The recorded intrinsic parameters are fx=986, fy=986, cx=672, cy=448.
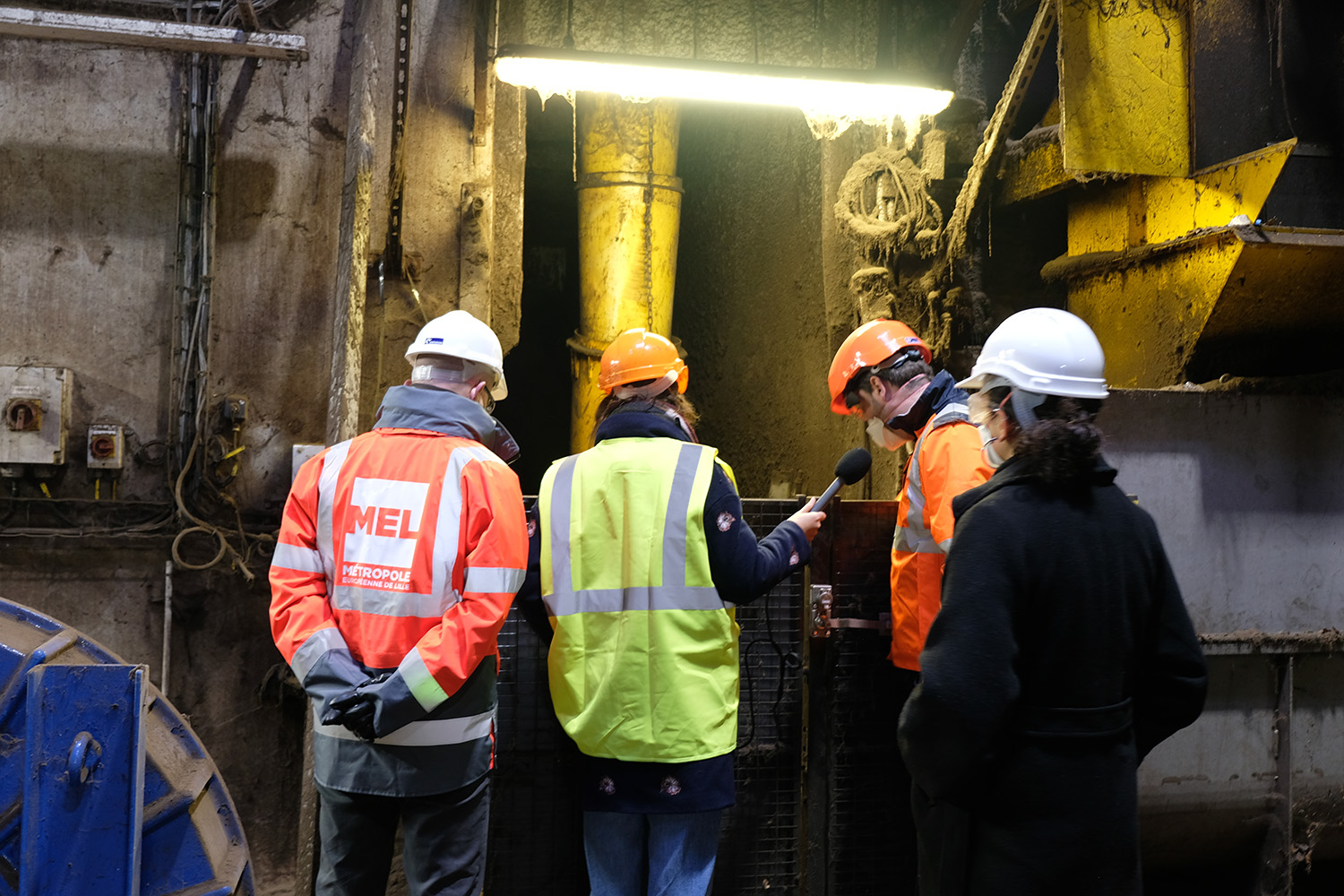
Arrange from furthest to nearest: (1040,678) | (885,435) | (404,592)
Result: (885,435)
(404,592)
(1040,678)

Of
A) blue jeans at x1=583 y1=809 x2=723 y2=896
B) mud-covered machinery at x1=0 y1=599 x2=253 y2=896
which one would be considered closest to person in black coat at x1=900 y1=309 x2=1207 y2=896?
blue jeans at x1=583 y1=809 x2=723 y2=896

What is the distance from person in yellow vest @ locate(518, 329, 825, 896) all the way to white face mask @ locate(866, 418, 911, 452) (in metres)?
0.80

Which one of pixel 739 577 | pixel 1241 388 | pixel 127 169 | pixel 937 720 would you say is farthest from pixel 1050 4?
pixel 127 169

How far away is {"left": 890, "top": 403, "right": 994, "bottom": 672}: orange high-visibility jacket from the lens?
2.90 meters

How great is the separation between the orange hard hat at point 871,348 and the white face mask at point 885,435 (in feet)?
0.55

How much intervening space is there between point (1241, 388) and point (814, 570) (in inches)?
83.1

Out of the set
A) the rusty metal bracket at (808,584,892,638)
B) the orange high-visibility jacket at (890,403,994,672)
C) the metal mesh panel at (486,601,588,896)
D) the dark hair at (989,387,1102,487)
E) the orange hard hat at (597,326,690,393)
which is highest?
the orange hard hat at (597,326,690,393)

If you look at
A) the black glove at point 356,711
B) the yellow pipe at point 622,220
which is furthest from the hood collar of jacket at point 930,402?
the yellow pipe at point 622,220

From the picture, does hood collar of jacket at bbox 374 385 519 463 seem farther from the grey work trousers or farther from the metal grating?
the metal grating

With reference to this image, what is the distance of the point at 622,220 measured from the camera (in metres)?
5.87

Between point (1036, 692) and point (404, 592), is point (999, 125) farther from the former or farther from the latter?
point (404, 592)

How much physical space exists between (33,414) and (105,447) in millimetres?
312

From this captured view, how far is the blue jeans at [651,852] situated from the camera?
277cm

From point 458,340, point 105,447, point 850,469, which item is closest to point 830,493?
point 850,469
